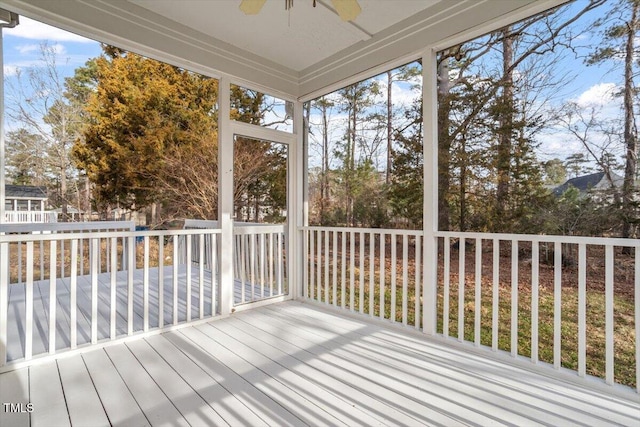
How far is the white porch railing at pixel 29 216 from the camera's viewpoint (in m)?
3.15

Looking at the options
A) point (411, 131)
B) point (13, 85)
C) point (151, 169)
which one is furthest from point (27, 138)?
point (411, 131)

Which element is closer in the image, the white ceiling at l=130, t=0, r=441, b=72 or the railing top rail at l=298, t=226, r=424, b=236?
the white ceiling at l=130, t=0, r=441, b=72

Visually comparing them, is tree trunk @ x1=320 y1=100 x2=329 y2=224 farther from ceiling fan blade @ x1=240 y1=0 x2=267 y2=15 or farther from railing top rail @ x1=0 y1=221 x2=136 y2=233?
railing top rail @ x1=0 y1=221 x2=136 y2=233

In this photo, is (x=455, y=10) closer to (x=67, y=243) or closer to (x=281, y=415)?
(x=281, y=415)

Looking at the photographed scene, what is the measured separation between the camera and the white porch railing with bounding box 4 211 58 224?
3153 millimetres

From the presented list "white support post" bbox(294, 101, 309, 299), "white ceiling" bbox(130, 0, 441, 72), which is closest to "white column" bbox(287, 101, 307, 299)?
"white support post" bbox(294, 101, 309, 299)

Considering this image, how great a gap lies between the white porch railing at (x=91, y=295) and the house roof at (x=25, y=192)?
1.33ft

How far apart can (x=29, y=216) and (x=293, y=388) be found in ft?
Result: 11.7

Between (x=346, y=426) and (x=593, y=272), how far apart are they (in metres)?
1.98

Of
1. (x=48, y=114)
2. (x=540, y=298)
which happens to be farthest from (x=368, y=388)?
(x=48, y=114)

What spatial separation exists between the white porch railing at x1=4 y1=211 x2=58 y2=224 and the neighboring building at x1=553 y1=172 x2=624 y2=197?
16.3 ft

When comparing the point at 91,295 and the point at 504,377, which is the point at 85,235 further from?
the point at 504,377

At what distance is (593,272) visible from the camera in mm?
2070

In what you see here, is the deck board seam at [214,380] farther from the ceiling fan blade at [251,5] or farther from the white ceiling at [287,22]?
the white ceiling at [287,22]
